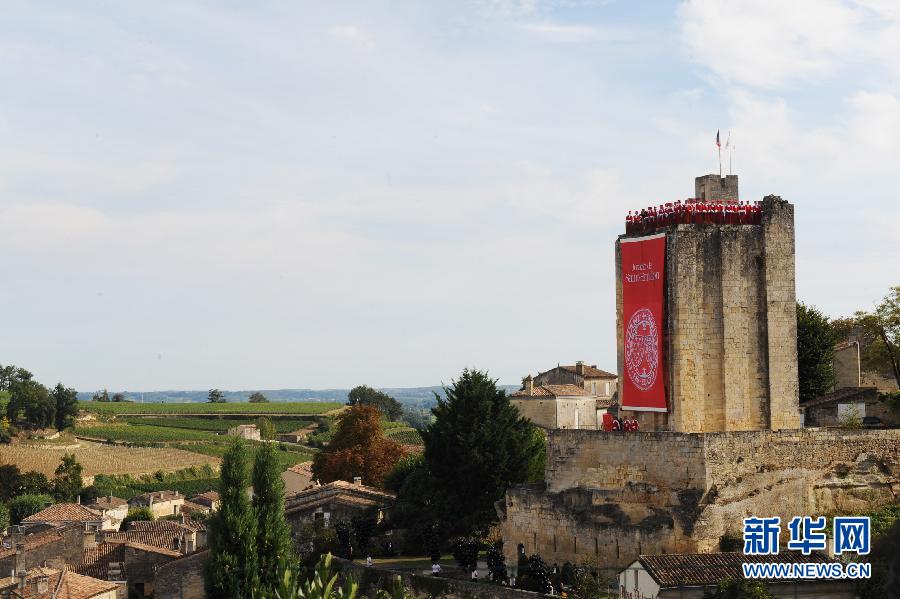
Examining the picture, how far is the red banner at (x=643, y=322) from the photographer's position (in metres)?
30.5

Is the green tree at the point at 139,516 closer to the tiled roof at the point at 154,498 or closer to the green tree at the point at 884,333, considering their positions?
the tiled roof at the point at 154,498

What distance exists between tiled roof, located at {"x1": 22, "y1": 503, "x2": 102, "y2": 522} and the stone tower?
1725 inches

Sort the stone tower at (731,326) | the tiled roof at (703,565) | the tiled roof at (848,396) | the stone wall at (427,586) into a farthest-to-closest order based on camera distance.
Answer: the tiled roof at (848,396)
the stone tower at (731,326)
the stone wall at (427,586)
the tiled roof at (703,565)

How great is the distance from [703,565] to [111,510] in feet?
174

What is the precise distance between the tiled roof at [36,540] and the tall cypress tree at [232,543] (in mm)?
21285

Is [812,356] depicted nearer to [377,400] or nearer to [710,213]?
[710,213]

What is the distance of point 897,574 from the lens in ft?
22.5

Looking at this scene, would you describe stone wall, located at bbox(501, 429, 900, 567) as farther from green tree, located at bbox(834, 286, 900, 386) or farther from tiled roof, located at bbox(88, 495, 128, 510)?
tiled roof, located at bbox(88, 495, 128, 510)

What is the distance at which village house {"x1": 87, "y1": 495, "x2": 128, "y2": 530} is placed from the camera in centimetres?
6569

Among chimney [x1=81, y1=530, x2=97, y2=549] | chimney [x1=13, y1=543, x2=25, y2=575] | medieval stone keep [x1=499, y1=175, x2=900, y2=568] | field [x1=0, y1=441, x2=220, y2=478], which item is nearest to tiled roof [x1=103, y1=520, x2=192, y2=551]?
chimney [x1=81, y1=530, x2=97, y2=549]

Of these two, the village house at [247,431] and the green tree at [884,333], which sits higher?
the green tree at [884,333]

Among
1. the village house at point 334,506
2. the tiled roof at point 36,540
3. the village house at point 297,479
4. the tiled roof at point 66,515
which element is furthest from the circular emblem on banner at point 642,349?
the village house at point 297,479

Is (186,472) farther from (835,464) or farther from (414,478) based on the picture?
(835,464)

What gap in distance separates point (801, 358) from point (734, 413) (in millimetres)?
15880
